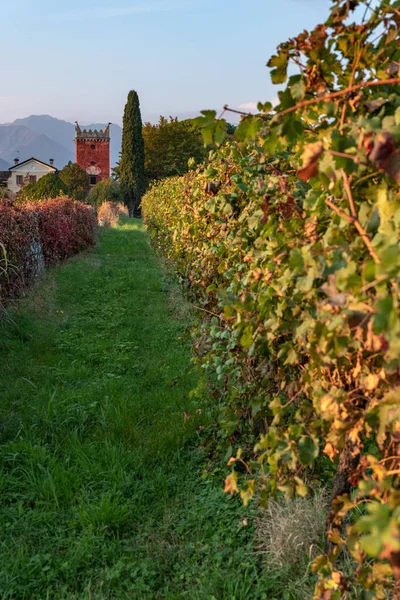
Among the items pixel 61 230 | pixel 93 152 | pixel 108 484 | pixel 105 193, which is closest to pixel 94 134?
pixel 93 152

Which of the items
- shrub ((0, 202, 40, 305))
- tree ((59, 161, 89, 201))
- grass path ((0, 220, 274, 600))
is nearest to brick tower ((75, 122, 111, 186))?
tree ((59, 161, 89, 201))

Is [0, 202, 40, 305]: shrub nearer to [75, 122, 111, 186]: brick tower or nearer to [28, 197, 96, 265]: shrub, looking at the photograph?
[28, 197, 96, 265]: shrub

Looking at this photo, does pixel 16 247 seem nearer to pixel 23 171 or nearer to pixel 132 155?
pixel 132 155

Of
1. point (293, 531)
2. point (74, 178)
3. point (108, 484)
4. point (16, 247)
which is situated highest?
point (74, 178)

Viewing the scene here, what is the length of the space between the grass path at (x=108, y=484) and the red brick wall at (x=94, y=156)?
6543 centimetres

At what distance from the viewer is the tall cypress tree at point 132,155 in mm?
46344

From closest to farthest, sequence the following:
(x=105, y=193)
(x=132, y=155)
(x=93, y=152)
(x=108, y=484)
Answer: (x=108, y=484) < (x=105, y=193) < (x=132, y=155) < (x=93, y=152)

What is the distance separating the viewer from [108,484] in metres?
3.56

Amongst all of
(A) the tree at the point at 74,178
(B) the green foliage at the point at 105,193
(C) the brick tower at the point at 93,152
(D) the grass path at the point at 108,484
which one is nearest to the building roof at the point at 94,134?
(C) the brick tower at the point at 93,152

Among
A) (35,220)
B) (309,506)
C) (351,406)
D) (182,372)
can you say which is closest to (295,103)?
(351,406)

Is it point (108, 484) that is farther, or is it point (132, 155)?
point (132, 155)

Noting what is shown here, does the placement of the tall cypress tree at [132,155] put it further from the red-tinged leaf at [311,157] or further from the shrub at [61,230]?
the red-tinged leaf at [311,157]

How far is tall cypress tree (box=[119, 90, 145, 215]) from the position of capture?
46.3 meters

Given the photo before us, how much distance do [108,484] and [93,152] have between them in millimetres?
69824
